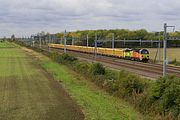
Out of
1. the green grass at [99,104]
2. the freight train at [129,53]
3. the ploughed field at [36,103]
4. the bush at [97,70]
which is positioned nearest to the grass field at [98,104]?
the green grass at [99,104]

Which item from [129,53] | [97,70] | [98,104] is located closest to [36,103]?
[98,104]

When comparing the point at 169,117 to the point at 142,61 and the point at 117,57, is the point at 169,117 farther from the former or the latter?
the point at 117,57

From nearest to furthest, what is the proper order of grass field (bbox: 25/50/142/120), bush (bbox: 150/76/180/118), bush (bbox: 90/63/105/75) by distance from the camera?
bush (bbox: 150/76/180/118) → grass field (bbox: 25/50/142/120) → bush (bbox: 90/63/105/75)

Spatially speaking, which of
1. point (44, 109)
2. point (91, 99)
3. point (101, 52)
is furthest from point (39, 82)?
point (101, 52)

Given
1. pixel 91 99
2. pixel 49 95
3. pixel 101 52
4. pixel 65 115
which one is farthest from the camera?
pixel 101 52

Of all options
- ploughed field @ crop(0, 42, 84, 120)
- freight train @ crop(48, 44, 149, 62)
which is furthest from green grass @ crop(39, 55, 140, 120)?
freight train @ crop(48, 44, 149, 62)

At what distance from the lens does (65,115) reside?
1930cm

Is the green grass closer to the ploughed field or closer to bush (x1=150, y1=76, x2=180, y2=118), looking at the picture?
the ploughed field

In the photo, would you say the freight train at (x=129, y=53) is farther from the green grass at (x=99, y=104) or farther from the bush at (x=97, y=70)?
the green grass at (x=99, y=104)

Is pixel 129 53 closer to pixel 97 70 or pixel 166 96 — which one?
pixel 97 70

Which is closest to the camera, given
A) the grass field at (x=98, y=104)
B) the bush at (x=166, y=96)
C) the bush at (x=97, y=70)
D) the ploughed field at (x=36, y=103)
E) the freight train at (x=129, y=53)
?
the bush at (x=166, y=96)

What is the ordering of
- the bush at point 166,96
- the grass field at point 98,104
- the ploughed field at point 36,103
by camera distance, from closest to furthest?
1. the bush at point 166,96
2. the grass field at point 98,104
3. the ploughed field at point 36,103

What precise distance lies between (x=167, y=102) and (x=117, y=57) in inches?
2402

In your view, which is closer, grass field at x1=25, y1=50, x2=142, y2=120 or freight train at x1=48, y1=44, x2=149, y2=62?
grass field at x1=25, y1=50, x2=142, y2=120
